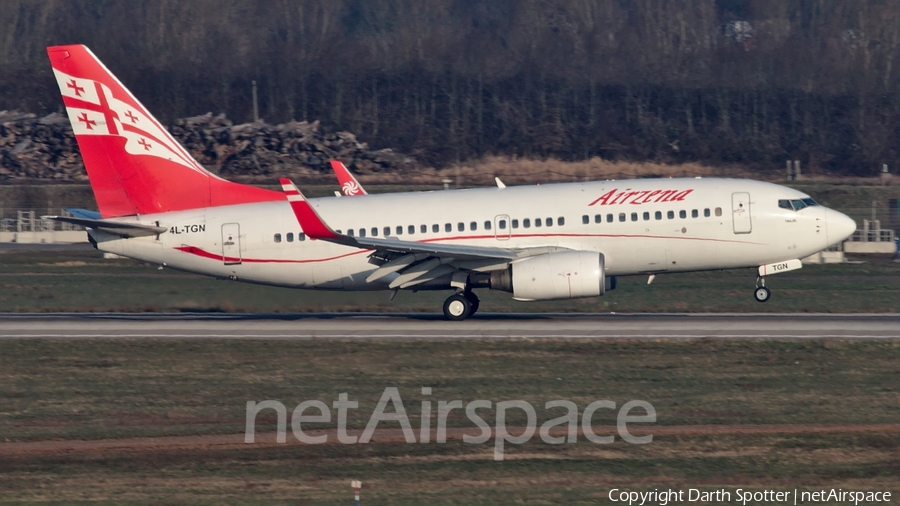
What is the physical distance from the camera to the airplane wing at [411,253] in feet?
88.3

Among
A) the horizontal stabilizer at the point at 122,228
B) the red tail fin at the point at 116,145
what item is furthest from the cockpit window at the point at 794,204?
the horizontal stabilizer at the point at 122,228

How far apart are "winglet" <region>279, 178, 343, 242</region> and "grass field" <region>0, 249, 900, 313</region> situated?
16.2 ft

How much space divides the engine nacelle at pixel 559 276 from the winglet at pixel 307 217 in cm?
480

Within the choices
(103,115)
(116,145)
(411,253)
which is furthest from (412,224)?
(103,115)

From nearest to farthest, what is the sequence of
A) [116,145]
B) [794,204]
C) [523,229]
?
1. [523,229]
2. [794,204]
3. [116,145]

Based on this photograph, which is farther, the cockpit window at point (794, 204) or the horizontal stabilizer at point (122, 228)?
the cockpit window at point (794, 204)

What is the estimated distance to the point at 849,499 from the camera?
13.3 meters

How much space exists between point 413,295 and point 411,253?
9165 mm

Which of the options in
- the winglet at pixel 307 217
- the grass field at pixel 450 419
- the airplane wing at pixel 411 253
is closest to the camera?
the grass field at pixel 450 419

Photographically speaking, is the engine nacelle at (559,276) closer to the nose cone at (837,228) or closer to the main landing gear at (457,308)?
the main landing gear at (457,308)

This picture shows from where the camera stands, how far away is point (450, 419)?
17625 millimetres

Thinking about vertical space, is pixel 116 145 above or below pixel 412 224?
above

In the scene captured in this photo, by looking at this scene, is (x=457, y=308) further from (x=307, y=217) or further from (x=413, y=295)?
(x=413, y=295)

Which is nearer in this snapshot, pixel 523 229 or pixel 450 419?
pixel 450 419
